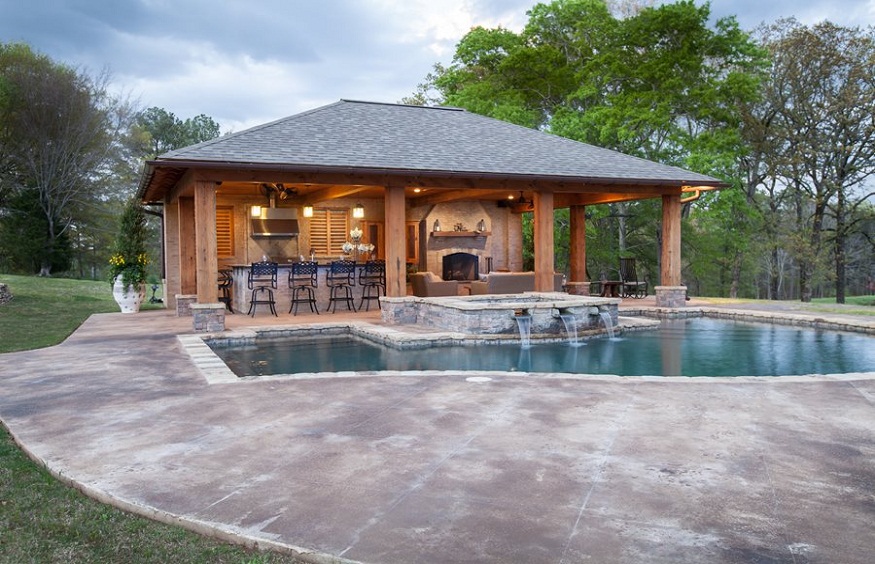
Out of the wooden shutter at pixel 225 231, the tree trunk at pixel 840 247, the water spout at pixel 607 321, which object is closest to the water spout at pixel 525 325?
the water spout at pixel 607 321

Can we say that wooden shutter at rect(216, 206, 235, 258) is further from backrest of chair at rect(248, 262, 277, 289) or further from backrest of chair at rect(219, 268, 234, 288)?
backrest of chair at rect(248, 262, 277, 289)


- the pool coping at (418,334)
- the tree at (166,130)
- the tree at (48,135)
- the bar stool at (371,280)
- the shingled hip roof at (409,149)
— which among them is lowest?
the pool coping at (418,334)

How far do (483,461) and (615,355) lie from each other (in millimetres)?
5295

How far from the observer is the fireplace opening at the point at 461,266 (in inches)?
680

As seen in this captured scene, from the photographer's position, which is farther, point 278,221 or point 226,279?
point 278,221

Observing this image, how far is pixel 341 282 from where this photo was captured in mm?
13727

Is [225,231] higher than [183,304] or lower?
higher

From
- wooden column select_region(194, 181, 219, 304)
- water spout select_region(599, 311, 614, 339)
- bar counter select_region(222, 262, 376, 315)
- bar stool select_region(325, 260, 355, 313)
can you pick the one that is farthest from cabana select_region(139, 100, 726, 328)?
water spout select_region(599, 311, 614, 339)

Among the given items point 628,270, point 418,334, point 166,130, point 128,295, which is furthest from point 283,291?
point 166,130

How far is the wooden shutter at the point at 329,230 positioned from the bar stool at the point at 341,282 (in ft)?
9.52

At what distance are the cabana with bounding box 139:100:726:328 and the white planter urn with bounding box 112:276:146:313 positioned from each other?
0.94 metres

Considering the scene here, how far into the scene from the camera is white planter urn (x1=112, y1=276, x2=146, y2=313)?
1439cm

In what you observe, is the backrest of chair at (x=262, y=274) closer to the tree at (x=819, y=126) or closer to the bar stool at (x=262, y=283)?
the bar stool at (x=262, y=283)

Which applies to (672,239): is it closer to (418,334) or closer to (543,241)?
(543,241)
